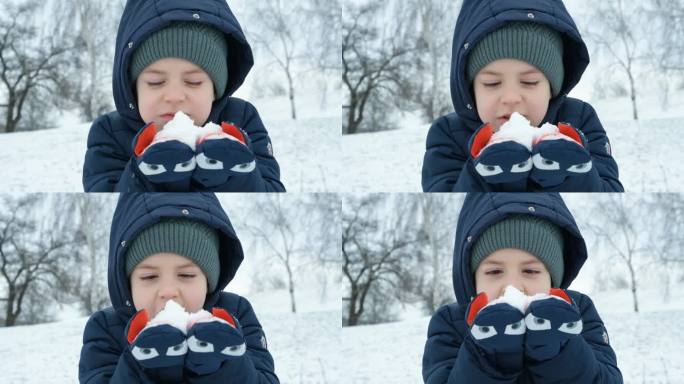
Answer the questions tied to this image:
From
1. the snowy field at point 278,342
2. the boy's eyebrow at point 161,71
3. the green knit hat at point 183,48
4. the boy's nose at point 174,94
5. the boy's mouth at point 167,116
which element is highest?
the green knit hat at point 183,48

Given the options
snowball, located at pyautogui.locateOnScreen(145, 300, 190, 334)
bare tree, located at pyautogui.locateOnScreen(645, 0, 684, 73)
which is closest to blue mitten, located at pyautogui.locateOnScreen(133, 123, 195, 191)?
snowball, located at pyautogui.locateOnScreen(145, 300, 190, 334)

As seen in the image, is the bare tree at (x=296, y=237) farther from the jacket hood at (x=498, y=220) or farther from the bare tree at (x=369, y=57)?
the jacket hood at (x=498, y=220)

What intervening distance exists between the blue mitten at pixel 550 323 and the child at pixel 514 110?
1.20 feet

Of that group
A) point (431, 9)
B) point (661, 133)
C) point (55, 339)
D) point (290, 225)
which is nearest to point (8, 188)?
point (55, 339)

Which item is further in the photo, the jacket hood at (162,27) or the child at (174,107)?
the jacket hood at (162,27)

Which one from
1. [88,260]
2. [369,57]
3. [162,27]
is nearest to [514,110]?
[369,57]

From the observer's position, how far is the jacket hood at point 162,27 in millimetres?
4438

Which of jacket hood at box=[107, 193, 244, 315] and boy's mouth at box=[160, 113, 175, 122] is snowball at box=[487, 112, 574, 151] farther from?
boy's mouth at box=[160, 113, 175, 122]

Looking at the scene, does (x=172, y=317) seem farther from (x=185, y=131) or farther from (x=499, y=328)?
(x=499, y=328)

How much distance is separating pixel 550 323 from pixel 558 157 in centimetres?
46

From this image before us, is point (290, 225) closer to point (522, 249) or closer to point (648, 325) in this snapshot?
point (522, 249)

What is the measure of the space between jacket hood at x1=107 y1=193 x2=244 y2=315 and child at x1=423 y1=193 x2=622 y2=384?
2.18 ft

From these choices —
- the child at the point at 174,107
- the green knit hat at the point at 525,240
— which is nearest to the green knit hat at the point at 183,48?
the child at the point at 174,107

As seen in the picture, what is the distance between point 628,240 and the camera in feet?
16.3
